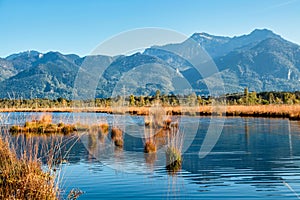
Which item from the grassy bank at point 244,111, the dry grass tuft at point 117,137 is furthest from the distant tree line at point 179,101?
the dry grass tuft at point 117,137

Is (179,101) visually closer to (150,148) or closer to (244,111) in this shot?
(244,111)

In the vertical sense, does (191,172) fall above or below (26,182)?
below

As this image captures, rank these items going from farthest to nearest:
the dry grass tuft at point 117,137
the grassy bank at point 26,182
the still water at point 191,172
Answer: the dry grass tuft at point 117,137 < the still water at point 191,172 < the grassy bank at point 26,182

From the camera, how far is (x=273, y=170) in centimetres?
1100

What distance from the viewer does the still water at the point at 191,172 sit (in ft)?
28.7

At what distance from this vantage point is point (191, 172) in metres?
10.9

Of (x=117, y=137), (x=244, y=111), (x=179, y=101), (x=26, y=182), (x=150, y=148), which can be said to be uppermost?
(x=179, y=101)

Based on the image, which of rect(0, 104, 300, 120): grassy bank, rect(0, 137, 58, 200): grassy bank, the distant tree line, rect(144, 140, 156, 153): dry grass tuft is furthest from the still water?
the distant tree line

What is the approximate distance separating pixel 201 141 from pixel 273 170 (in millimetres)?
6986

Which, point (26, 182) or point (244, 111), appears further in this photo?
point (244, 111)

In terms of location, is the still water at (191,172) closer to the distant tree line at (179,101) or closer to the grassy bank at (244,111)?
the grassy bank at (244,111)

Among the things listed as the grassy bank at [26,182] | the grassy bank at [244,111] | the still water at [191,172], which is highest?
the grassy bank at [244,111]

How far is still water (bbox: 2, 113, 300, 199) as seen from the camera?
8742 mm

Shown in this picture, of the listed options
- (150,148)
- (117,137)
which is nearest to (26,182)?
(150,148)
